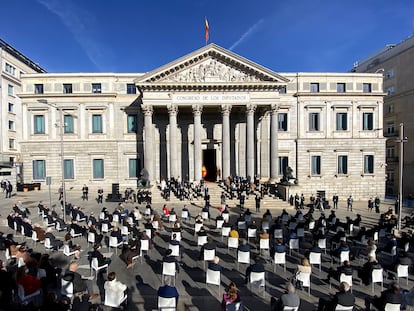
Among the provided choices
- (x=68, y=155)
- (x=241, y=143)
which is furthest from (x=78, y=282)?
(x=68, y=155)

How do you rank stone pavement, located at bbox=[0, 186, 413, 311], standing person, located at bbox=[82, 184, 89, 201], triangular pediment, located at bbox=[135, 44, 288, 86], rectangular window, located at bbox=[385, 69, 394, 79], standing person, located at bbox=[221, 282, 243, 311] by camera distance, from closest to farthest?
standing person, located at bbox=[221, 282, 243, 311] → stone pavement, located at bbox=[0, 186, 413, 311] → standing person, located at bbox=[82, 184, 89, 201] → triangular pediment, located at bbox=[135, 44, 288, 86] → rectangular window, located at bbox=[385, 69, 394, 79]

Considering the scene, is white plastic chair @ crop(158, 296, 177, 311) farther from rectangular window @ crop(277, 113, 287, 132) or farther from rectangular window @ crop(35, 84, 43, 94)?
rectangular window @ crop(35, 84, 43, 94)

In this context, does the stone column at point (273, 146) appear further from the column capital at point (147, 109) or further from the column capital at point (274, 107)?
the column capital at point (147, 109)

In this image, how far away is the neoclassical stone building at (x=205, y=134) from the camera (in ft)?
101

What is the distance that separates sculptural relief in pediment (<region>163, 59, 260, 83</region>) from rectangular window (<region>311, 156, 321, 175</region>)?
14208 millimetres

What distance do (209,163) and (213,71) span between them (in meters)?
12.5

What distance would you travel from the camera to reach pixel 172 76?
2673 centimetres

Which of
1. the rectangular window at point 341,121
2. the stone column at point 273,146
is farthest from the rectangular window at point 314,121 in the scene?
the stone column at point 273,146

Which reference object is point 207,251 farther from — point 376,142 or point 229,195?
point 376,142

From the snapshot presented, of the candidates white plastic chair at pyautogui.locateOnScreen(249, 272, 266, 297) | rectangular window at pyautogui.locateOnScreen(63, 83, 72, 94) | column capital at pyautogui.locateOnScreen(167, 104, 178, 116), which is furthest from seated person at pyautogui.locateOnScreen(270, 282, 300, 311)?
rectangular window at pyautogui.locateOnScreen(63, 83, 72, 94)

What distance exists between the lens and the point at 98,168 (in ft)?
104

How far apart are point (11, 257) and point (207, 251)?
7.51m

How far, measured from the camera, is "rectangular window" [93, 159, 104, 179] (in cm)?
3150

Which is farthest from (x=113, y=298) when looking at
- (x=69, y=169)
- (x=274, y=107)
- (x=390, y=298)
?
(x=69, y=169)
